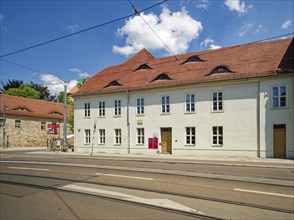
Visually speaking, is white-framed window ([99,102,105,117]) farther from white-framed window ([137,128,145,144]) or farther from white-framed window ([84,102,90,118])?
white-framed window ([137,128,145,144])

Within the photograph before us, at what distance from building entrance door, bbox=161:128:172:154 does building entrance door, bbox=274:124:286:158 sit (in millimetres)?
9017

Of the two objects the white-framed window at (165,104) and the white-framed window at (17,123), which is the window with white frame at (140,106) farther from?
the white-framed window at (17,123)

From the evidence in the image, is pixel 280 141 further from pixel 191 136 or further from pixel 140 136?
pixel 140 136

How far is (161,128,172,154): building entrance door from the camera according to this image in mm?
22328

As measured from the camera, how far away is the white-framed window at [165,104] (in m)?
22.5

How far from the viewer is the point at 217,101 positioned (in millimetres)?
20188

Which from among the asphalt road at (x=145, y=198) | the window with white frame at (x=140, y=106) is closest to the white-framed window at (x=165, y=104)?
the window with white frame at (x=140, y=106)

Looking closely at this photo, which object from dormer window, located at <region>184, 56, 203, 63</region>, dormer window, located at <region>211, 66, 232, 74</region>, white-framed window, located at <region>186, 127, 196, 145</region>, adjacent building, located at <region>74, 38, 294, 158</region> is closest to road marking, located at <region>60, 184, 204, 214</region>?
white-framed window, located at <region>186, 127, 196, 145</region>

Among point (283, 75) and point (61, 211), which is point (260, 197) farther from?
point (283, 75)

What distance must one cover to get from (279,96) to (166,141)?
10.6 m

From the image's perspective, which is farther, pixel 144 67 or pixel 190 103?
pixel 144 67

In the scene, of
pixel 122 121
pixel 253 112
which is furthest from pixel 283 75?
pixel 122 121

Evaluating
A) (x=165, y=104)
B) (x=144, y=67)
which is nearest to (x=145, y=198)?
(x=165, y=104)

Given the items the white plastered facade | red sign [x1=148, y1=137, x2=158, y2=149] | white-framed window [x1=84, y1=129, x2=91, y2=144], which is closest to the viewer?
the white plastered facade
